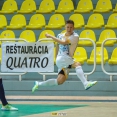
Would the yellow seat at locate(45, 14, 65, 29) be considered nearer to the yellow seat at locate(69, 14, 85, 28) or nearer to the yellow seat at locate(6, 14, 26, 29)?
the yellow seat at locate(69, 14, 85, 28)

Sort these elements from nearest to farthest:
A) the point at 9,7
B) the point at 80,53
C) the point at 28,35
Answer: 1. the point at 80,53
2. the point at 28,35
3. the point at 9,7

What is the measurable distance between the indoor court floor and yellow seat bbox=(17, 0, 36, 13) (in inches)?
222

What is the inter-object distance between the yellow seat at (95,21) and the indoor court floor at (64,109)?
412 cm

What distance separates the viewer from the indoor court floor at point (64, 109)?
8500 mm

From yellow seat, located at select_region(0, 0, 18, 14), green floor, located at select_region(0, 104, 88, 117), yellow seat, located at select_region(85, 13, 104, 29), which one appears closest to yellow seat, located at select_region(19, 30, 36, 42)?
yellow seat, located at select_region(85, 13, 104, 29)

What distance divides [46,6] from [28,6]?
63cm

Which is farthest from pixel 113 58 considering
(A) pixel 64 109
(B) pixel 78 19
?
(A) pixel 64 109

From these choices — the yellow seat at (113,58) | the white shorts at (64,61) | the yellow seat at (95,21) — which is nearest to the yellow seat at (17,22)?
the yellow seat at (95,21)

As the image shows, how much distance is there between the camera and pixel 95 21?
14.4 m

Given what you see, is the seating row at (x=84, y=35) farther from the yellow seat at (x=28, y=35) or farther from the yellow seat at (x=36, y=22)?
the yellow seat at (x=36, y=22)

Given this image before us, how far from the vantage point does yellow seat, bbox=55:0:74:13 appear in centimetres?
1531

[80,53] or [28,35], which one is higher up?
[28,35]

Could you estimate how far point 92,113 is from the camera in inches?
340

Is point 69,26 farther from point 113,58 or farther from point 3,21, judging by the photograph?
point 3,21
